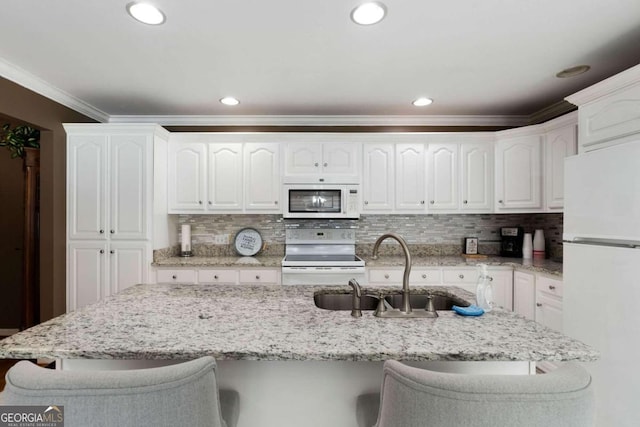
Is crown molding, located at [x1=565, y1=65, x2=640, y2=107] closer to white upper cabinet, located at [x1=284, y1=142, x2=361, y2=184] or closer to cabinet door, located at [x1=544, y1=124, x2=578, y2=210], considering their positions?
cabinet door, located at [x1=544, y1=124, x2=578, y2=210]

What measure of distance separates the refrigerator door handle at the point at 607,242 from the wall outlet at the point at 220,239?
3.12 metres

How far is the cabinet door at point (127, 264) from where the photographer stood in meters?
2.96

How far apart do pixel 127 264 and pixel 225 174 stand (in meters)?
1.27

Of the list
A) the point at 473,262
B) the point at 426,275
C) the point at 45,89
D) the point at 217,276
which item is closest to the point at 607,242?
the point at 473,262

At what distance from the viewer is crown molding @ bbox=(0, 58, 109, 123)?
233 centimetres

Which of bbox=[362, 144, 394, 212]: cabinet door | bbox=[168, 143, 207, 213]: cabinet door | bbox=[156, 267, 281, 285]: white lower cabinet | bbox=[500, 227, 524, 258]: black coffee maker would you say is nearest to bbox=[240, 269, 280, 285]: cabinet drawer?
bbox=[156, 267, 281, 285]: white lower cabinet

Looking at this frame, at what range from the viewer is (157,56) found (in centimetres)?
218

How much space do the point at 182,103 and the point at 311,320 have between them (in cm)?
276

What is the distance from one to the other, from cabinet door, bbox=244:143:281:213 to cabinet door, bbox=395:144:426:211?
4.25 feet

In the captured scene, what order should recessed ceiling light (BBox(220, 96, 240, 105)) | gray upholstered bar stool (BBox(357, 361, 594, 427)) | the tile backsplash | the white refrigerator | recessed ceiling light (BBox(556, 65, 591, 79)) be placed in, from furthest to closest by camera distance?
the tile backsplash, recessed ceiling light (BBox(220, 96, 240, 105)), recessed ceiling light (BBox(556, 65, 591, 79)), the white refrigerator, gray upholstered bar stool (BBox(357, 361, 594, 427))

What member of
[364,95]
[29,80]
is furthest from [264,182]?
[29,80]

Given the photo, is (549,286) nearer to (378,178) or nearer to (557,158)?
(557,158)

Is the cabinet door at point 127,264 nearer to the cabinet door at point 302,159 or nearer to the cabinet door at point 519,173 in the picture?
the cabinet door at point 302,159

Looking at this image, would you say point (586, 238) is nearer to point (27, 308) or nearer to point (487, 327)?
point (487, 327)
